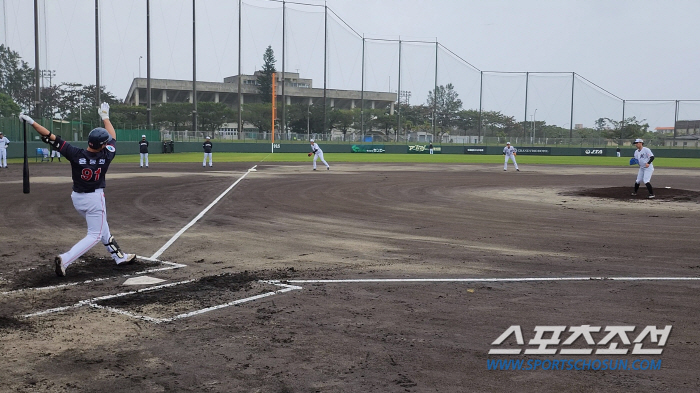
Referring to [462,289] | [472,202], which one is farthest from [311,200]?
[462,289]

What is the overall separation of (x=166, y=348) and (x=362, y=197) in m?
14.2

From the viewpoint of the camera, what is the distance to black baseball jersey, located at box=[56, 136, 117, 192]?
7.99m

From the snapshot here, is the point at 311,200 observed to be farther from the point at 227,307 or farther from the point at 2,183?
the point at 2,183

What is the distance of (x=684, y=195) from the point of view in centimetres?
2030

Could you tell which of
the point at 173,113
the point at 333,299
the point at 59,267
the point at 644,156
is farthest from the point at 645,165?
the point at 173,113

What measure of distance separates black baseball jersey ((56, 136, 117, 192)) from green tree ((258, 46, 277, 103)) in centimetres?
11451

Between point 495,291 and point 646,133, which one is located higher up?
point 646,133

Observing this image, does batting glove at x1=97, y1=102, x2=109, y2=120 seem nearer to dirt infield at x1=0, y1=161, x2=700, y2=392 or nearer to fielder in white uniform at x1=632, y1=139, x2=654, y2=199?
dirt infield at x1=0, y1=161, x2=700, y2=392

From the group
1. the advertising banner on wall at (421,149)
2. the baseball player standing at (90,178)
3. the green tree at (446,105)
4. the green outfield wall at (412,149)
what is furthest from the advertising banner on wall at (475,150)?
the baseball player standing at (90,178)

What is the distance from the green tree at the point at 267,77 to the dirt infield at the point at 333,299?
4288 inches

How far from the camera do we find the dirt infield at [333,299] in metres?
4.62

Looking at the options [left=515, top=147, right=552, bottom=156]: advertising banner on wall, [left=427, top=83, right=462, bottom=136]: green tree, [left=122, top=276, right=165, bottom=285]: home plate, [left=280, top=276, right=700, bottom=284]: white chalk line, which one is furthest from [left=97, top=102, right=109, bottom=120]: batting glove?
[left=427, top=83, right=462, bottom=136]: green tree

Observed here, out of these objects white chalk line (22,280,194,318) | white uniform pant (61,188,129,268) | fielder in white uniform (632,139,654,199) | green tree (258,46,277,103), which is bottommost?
white chalk line (22,280,194,318)

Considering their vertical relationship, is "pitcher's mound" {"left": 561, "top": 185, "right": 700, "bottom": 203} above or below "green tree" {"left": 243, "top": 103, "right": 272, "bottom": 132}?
below
